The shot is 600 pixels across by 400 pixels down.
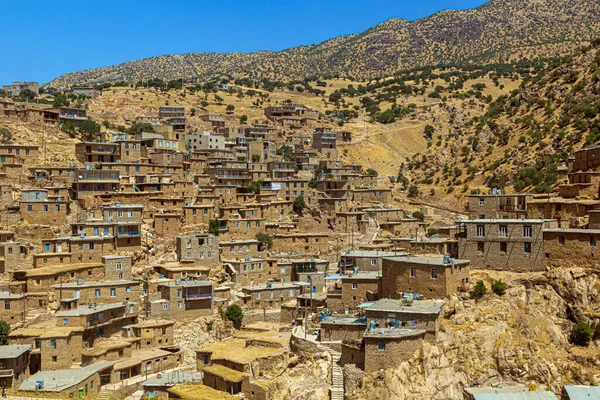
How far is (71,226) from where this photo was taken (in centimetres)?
4278

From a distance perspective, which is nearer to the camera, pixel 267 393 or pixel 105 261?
pixel 267 393

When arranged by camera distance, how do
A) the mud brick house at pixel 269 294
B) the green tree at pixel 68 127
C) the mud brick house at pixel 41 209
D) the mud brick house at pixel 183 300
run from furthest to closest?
1. the green tree at pixel 68 127
2. the mud brick house at pixel 41 209
3. the mud brick house at pixel 269 294
4. the mud brick house at pixel 183 300

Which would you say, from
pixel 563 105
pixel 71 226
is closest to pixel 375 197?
pixel 563 105

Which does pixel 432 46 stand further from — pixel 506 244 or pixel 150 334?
pixel 150 334

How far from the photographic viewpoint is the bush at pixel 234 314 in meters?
39.7

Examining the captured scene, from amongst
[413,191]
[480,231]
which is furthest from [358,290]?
[413,191]

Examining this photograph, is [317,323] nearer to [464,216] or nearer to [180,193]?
[180,193]

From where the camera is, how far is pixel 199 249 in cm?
4356

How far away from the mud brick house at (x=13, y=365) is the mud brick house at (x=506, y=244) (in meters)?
22.5

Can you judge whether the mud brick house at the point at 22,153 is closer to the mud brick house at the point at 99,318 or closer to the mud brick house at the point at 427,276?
the mud brick house at the point at 99,318

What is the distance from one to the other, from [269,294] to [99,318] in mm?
11123

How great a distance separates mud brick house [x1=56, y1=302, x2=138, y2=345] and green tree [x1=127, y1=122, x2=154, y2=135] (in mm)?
34729

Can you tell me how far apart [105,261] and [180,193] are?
13.0m

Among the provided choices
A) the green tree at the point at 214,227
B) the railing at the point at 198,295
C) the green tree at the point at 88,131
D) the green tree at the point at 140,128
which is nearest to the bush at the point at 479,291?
the railing at the point at 198,295
